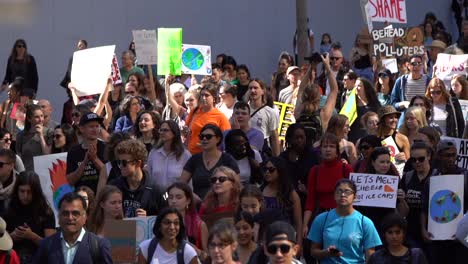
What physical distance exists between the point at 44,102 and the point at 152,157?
358cm

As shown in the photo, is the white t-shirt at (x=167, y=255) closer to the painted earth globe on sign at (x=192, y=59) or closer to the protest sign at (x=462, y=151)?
the protest sign at (x=462, y=151)

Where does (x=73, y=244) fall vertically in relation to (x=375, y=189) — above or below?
below

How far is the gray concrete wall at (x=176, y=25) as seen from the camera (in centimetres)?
2405

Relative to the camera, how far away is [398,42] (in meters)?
21.2

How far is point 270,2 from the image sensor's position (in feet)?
91.1

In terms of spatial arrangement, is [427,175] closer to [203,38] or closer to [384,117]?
[384,117]

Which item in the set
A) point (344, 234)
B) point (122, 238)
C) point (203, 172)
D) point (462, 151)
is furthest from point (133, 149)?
point (462, 151)

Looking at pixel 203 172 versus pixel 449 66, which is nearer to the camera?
pixel 203 172

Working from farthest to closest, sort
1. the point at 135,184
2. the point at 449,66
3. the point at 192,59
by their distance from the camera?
the point at 449,66, the point at 192,59, the point at 135,184

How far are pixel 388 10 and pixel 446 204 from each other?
8.84 meters

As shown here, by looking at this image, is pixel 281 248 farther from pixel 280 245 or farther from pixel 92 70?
pixel 92 70

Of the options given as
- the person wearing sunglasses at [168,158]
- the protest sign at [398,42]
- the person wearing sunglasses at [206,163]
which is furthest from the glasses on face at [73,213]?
the protest sign at [398,42]

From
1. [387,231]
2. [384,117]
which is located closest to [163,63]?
[384,117]

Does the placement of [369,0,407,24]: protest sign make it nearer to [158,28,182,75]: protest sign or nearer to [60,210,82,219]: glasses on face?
[158,28,182,75]: protest sign
